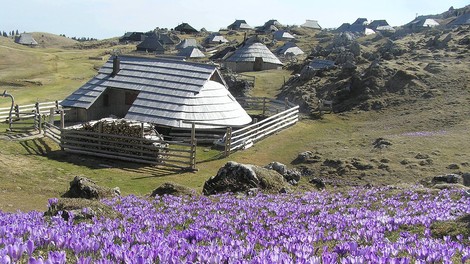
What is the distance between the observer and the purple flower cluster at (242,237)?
374cm

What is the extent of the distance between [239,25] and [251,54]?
11206cm

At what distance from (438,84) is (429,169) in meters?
24.0

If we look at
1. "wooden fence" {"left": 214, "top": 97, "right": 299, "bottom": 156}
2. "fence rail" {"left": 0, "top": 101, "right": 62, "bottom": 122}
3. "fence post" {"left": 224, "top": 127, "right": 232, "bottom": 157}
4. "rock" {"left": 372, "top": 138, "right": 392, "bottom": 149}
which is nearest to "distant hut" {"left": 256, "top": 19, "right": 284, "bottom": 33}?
"wooden fence" {"left": 214, "top": 97, "right": 299, "bottom": 156}

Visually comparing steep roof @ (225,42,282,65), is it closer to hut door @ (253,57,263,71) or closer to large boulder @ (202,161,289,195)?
hut door @ (253,57,263,71)

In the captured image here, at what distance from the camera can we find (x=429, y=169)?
76.3 ft

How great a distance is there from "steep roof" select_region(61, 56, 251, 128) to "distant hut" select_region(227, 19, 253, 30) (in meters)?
150

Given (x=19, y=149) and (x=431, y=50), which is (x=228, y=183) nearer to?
(x=19, y=149)

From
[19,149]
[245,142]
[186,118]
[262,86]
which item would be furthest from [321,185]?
[262,86]

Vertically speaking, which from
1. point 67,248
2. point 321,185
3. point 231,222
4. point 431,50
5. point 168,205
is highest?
point 431,50

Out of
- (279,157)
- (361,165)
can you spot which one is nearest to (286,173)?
(361,165)

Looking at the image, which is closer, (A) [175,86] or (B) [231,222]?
(B) [231,222]

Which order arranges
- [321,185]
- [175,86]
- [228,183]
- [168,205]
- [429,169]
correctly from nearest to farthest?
[168,205] → [228,183] → [321,185] → [429,169] → [175,86]

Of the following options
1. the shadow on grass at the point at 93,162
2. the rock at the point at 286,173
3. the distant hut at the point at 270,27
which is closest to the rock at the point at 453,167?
the rock at the point at 286,173

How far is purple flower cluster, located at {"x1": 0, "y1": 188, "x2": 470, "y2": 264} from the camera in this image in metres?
3.74
